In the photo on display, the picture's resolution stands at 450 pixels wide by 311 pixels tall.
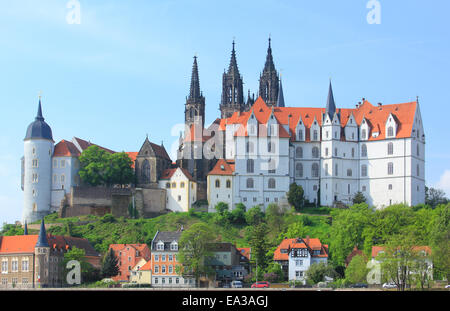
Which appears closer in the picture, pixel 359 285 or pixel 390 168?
pixel 359 285

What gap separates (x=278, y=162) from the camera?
5325 inches

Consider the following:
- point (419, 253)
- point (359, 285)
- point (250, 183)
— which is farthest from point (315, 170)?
point (359, 285)

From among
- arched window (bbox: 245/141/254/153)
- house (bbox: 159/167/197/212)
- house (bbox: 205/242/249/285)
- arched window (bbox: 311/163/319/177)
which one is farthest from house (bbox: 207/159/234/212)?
house (bbox: 205/242/249/285)

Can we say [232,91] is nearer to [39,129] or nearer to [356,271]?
[39,129]

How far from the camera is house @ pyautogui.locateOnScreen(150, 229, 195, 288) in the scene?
109050 millimetres

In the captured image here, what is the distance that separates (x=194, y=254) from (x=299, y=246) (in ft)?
39.1

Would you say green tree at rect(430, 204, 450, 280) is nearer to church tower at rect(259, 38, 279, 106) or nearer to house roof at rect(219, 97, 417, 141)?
house roof at rect(219, 97, 417, 141)

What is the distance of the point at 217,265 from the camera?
112 meters

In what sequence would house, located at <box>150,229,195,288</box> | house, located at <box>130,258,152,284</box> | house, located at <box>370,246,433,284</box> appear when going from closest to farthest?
house, located at <box>370,246,433,284</box>
house, located at <box>150,229,195,288</box>
house, located at <box>130,258,152,284</box>

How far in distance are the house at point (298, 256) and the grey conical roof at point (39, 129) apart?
39264 millimetres

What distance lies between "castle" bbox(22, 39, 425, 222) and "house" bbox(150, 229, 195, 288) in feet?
71.5

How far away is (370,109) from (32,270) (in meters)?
53.2

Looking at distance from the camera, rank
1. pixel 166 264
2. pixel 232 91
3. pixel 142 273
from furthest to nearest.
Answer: pixel 232 91 < pixel 142 273 < pixel 166 264

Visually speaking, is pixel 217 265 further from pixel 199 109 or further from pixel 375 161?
pixel 199 109
